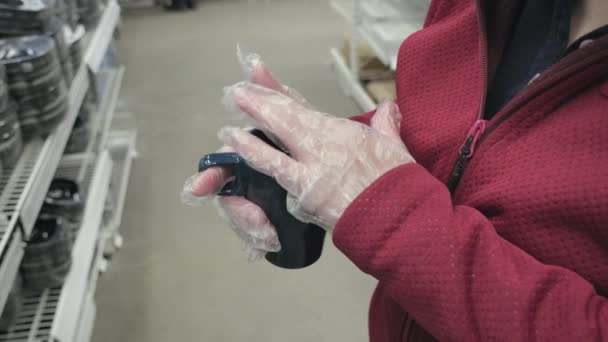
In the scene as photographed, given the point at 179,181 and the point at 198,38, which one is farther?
the point at 198,38

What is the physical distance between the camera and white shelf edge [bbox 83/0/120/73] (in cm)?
174

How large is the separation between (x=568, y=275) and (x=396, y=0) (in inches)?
93.4

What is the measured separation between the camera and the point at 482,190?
0.58 metres

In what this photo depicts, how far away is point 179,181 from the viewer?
7.97 ft

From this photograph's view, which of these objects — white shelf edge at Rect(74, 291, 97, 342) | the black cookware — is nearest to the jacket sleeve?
the black cookware

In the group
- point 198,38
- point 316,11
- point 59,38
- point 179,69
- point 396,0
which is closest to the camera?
point 59,38

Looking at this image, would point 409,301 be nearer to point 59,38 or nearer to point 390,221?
point 390,221

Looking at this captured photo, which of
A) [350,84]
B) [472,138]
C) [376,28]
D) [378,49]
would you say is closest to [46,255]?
[472,138]

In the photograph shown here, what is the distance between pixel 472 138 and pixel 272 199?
24cm

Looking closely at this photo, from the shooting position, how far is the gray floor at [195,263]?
1743 millimetres

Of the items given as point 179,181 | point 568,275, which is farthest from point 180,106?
point 568,275

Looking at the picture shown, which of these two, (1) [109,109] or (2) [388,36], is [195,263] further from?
(2) [388,36]

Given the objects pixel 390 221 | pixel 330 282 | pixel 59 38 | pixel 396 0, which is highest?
pixel 390 221

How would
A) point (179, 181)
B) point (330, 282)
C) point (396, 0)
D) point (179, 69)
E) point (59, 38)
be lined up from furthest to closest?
point (179, 69)
point (396, 0)
point (179, 181)
point (330, 282)
point (59, 38)
